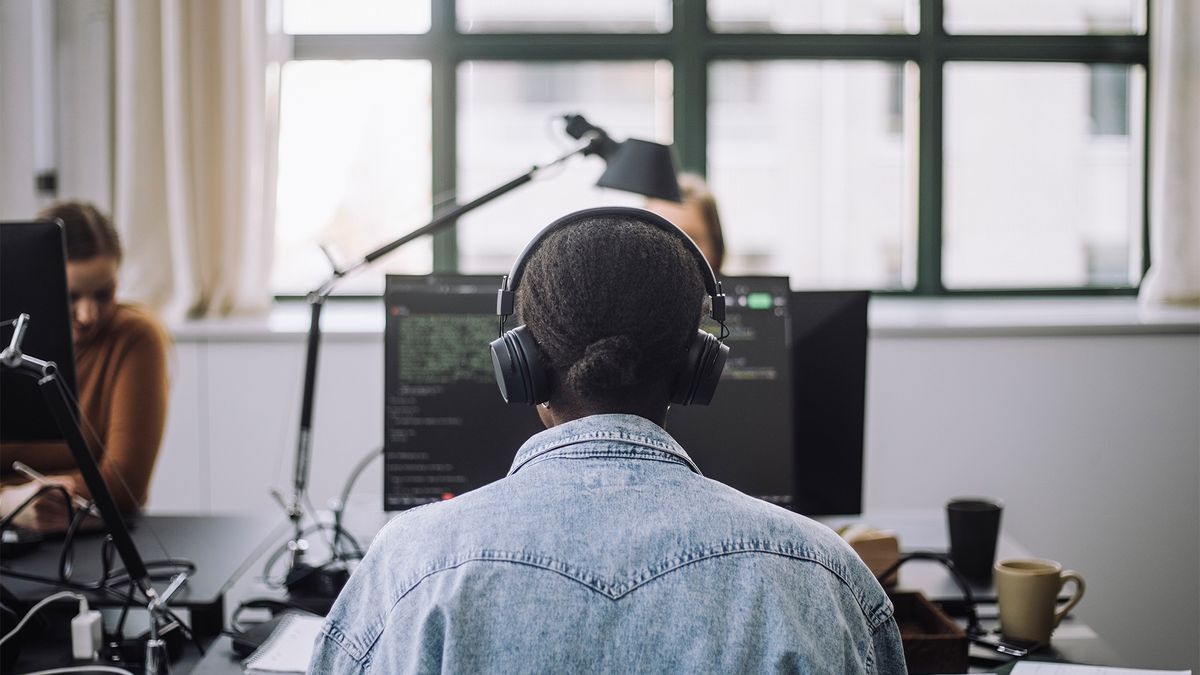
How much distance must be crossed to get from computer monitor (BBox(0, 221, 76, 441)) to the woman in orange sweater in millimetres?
436

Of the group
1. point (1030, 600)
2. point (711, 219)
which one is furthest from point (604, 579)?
point (711, 219)

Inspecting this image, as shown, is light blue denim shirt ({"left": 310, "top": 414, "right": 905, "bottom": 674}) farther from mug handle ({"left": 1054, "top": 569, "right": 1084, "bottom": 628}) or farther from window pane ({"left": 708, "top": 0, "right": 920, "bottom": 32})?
window pane ({"left": 708, "top": 0, "right": 920, "bottom": 32})

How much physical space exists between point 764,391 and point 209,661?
0.79 meters

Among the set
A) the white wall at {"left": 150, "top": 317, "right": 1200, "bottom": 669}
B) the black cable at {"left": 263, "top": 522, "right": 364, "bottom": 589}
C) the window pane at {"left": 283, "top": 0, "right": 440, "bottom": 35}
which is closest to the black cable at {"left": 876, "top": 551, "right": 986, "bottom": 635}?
the black cable at {"left": 263, "top": 522, "right": 364, "bottom": 589}

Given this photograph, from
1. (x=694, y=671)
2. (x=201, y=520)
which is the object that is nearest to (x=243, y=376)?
(x=201, y=520)

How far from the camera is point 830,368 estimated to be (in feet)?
5.30

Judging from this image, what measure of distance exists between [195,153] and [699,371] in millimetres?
2519

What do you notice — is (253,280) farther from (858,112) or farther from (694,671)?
(694,671)

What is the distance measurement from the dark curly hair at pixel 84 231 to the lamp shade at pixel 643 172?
94 cm

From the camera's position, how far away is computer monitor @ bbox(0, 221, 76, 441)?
1308 mm

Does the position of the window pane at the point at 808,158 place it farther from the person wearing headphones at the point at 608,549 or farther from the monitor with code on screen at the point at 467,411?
the person wearing headphones at the point at 608,549

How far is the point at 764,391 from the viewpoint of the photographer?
1509mm

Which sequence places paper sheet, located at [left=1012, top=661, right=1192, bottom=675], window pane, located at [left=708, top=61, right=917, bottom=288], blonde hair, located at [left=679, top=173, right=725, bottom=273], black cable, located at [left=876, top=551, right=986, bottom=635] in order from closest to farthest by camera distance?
paper sheet, located at [left=1012, top=661, right=1192, bottom=675] < black cable, located at [left=876, top=551, right=986, bottom=635] < blonde hair, located at [left=679, top=173, right=725, bottom=273] < window pane, located at [left=708, top=61, right=917, bottom=288]

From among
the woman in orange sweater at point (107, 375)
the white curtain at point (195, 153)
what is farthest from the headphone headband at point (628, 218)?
the white curtain at point (195, 153)
